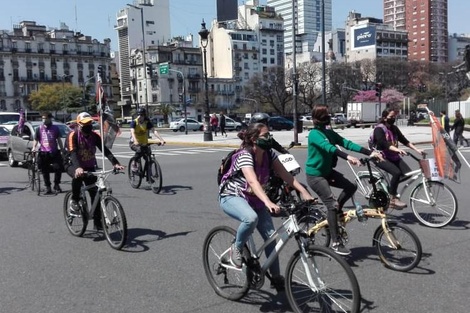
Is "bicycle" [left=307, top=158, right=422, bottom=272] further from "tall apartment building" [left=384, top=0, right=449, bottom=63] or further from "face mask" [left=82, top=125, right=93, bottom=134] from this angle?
"tall apartment building" [left=384, top=0, right=449, bottom=63]

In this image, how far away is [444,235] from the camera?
23.1 feet

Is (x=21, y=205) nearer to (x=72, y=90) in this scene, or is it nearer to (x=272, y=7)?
(x=72, y=90)

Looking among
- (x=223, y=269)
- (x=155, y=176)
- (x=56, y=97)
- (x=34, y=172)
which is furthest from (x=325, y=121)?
(x=56, y=97)

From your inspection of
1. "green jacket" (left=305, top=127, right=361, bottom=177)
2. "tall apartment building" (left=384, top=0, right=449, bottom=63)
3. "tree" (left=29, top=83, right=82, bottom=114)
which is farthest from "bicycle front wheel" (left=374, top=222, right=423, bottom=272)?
"tall apartment building" (left=384, top=0, right=449, bottom=63)

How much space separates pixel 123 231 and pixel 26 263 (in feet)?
3.85

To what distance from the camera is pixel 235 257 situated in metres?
4.73

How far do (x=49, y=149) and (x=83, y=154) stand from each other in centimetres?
506

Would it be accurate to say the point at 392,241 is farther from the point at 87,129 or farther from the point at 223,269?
the point at 87,129

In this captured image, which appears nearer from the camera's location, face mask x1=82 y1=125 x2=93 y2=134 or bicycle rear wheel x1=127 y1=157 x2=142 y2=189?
face mask x1=82 y1=125 x2=93 y2=134

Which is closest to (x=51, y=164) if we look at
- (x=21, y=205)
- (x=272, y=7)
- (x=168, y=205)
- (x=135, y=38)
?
(x=21, y=205)

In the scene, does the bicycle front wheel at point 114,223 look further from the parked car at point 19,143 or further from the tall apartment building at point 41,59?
the tall apartment building at point 41,59

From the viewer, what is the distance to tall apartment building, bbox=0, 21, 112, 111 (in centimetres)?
11344

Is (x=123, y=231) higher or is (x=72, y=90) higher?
(x=72, y=90)

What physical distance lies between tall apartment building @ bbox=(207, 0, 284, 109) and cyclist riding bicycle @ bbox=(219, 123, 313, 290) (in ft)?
402
